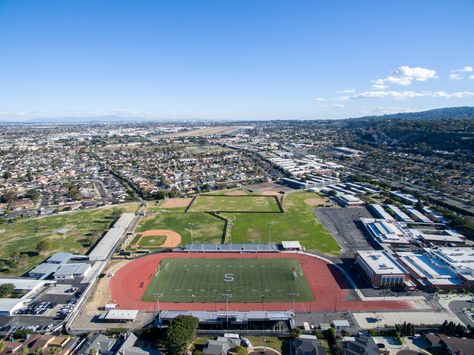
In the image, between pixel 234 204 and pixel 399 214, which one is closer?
pixel 399 214

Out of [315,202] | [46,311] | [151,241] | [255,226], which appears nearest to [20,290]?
[46,311]

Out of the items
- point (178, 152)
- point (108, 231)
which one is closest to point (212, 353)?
point (108, 231)

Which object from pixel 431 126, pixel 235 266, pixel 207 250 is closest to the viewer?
pixel 235 266

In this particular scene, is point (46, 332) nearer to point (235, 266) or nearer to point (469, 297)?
point (235, 266)

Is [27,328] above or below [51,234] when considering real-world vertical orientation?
below

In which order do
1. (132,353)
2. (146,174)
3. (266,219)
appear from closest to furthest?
1. (132,353)
2. (266,219)
3. (146,174)

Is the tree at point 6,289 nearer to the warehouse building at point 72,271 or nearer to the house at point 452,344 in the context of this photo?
the warehouse building at point 72,271

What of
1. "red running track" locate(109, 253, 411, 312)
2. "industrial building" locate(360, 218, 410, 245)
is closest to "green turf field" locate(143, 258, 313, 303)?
"red running track" locate(109, 253, 411, 312)

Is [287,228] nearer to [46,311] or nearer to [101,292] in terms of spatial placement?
[101,292]
